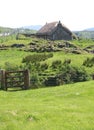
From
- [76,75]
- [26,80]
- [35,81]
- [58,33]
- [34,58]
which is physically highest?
[58,33]

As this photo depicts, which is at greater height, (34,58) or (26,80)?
(34,58)

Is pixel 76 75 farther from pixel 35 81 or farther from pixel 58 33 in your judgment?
pixel 58 33

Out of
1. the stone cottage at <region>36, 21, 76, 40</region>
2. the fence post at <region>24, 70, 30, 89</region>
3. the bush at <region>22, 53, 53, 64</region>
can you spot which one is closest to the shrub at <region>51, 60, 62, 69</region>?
the bush at <region>22, 53, 53, 64</region>

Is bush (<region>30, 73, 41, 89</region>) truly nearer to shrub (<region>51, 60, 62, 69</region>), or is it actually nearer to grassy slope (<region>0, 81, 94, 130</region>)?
grassy slope (<region>0, 81, 94, 130</region>)

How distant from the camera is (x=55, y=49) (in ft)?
199

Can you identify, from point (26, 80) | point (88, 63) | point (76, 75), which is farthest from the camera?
point (88, 63)

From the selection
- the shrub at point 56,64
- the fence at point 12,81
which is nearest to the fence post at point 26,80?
the fence at point 12,81

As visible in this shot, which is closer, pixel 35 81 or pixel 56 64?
pixel 35 81

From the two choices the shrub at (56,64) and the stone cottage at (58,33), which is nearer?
the shrub at (56,64)

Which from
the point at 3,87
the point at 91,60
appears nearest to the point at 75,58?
the point at 91,60

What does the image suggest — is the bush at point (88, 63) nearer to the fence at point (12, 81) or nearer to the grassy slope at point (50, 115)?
the fence at point (12, 81)

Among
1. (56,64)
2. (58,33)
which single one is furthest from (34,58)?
(58,33)

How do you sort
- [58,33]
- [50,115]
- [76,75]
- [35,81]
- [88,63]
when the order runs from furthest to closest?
[58,33] < [88,63] < [76,75] < [35,81] < [50,115]

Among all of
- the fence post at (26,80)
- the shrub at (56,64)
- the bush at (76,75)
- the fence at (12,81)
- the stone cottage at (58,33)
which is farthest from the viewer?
the stone cottage at (58,33)
